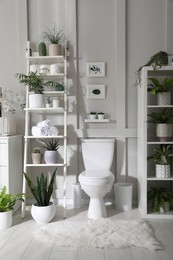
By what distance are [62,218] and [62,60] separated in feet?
5.87

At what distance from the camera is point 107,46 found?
3.25 metres

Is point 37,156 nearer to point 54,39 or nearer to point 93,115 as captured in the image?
point 93,115

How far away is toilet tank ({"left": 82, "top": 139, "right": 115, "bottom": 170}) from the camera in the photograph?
315cm

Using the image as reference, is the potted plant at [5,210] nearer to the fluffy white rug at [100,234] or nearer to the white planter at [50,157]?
the fluffy white rug at [100,234]

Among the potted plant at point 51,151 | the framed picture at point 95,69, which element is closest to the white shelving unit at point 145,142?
the framed picture at point 95,69

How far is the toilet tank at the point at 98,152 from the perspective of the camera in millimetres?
3146

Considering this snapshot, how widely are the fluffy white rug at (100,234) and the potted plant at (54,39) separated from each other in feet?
6.07

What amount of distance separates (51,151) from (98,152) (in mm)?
553

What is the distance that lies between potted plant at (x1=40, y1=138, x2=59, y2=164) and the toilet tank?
0.34 meters

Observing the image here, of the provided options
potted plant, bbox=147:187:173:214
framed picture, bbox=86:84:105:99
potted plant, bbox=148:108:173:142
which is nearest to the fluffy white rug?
potted plant, bbox=147:187:173:214

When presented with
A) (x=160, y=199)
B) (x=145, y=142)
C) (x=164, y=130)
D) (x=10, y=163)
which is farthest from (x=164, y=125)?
(x=10, y=163)

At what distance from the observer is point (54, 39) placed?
313 cm

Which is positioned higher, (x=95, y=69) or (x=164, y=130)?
(x=95, y=69)

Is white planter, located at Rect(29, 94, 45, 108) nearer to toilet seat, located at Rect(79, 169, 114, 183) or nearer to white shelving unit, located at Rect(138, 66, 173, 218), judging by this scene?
toilet seat, located at Rect(79, 169, 114, 183)
